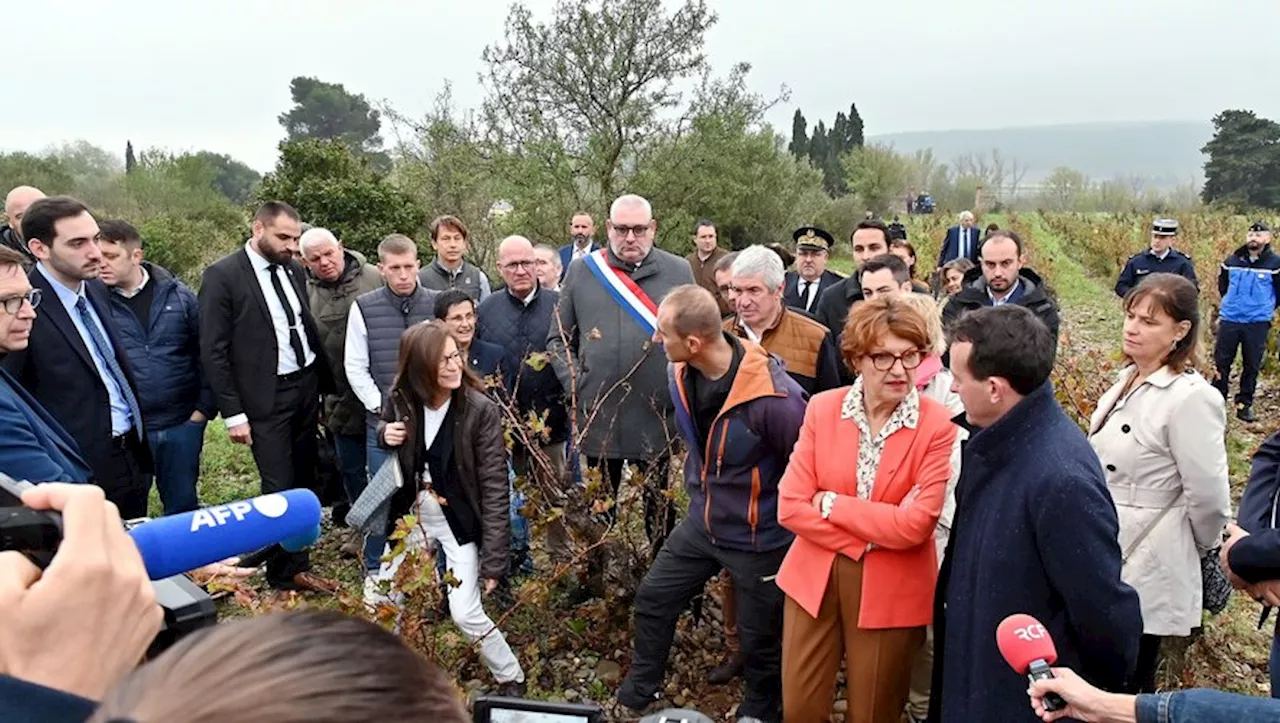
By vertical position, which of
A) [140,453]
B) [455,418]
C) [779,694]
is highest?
[455,418]

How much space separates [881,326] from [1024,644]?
3.79ft

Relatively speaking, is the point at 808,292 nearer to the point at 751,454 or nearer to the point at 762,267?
the point at 762,267

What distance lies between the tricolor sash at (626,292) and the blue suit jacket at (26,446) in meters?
2.52

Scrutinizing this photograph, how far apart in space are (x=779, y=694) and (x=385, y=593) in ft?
5.41

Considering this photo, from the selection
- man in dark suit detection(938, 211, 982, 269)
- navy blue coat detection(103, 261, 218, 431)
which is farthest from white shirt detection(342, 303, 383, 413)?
man in dark suit detection(938, 211, 982, 269)

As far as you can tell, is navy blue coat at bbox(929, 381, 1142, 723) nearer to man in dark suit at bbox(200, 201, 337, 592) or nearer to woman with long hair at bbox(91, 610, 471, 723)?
woman with long hair at bbox(91, 610, 471, 723)

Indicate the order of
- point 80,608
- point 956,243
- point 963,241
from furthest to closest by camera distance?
1. point 956,243
2. point 963,241
3. point 80,608

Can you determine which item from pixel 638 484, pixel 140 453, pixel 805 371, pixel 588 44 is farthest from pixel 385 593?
pixel 588 44

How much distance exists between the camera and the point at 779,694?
3254 mm

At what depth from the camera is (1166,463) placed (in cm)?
288

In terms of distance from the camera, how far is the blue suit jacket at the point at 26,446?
206 cm

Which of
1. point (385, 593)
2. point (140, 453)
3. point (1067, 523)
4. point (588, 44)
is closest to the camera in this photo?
point (1067, 523)

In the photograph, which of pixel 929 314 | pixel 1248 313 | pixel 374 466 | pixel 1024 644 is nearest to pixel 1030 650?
pixel 1024 644

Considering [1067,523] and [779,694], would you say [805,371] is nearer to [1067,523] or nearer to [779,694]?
[779,694]
